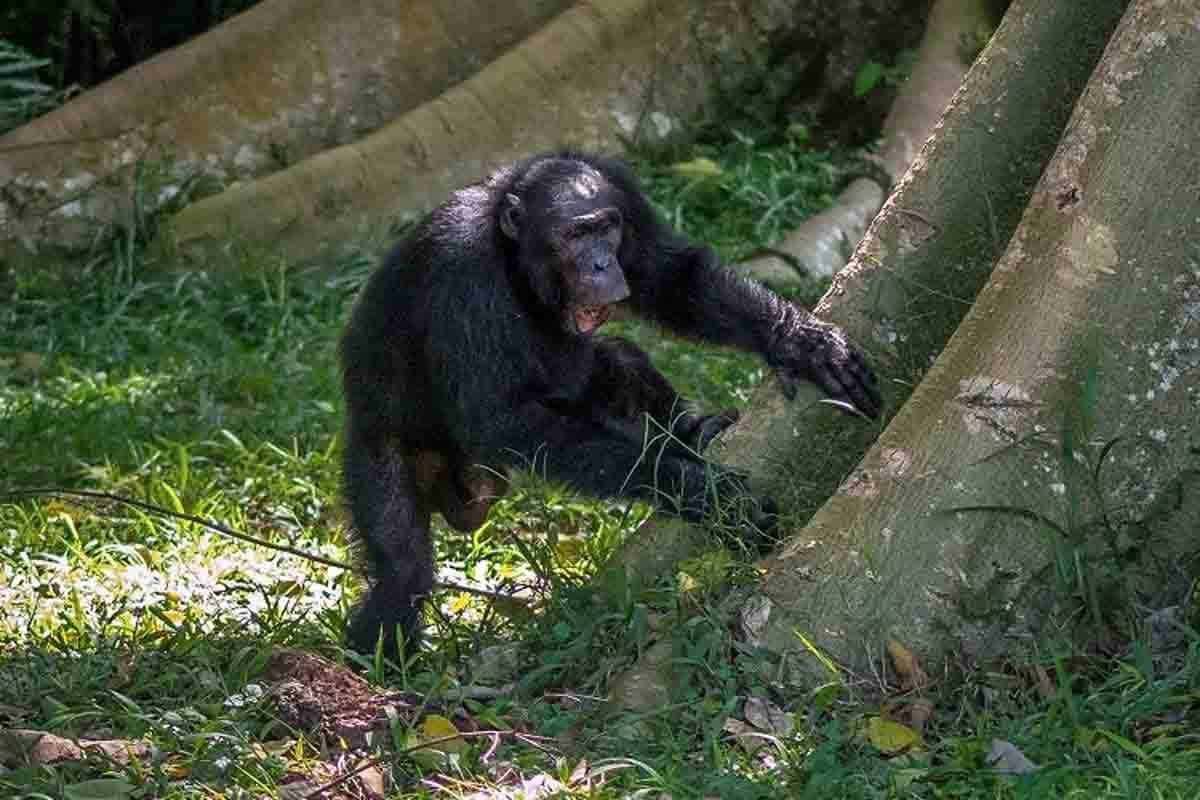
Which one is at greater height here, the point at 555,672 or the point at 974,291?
A: the point at 974,291

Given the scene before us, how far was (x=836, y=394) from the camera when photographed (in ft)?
16.0

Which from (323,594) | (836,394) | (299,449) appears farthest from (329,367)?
(836,394)

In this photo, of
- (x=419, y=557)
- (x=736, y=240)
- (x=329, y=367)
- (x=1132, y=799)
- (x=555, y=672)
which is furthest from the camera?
(x=736, y=240)

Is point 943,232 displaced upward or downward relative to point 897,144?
upward

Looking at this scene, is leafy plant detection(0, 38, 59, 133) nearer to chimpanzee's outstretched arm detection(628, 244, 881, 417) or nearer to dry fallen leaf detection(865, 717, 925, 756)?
chimpanzee's outstretched arm detection(628, 244, 881, 417)

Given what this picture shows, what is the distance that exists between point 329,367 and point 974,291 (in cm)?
391

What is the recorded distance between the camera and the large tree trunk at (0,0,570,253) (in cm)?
937

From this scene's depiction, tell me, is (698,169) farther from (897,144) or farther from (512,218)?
(512,218)

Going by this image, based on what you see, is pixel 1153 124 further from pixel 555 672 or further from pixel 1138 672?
pixel 555 672

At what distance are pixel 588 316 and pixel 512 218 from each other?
1.25 ft

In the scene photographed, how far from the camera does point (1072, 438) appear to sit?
421cm

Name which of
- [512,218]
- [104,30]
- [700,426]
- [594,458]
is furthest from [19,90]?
[594,458]

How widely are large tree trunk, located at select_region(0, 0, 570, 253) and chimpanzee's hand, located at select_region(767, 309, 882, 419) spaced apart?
5.40 m

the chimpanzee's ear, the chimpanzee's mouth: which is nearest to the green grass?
the chimpanzee's mouth
